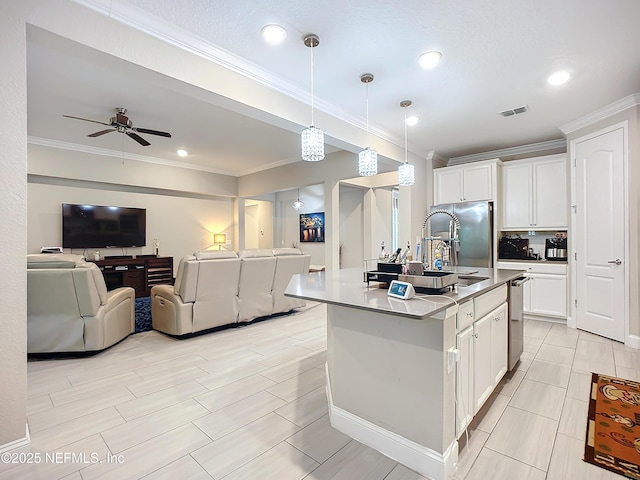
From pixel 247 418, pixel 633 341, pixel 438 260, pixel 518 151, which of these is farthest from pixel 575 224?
pixel 247 418

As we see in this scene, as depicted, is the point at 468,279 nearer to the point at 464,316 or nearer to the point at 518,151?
the point at 464,316

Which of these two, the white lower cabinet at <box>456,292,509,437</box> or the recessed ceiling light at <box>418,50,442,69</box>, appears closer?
the white lower cabinet at <box>456,292,509,437</box>

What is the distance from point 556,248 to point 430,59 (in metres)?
3.72

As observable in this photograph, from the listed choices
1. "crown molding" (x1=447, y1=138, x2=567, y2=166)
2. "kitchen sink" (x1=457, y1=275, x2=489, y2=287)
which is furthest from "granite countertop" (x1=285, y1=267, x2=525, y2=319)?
"crown molding" (x1=447, y1=138, x2=567, y2=166)

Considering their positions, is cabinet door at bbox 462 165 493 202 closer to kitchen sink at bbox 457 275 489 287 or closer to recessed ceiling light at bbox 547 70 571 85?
recessed ceiling light at bbox 547 70 571 85

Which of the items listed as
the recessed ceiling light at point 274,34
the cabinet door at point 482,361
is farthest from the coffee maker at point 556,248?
the recessed ceiling light at point 274,34

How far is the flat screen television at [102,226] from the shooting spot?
18.7 feet

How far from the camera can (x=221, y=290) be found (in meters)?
3.92

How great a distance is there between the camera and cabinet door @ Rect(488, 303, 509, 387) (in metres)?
2.22

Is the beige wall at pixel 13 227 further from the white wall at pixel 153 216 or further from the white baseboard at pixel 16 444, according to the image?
the white wall at pixel 153 216

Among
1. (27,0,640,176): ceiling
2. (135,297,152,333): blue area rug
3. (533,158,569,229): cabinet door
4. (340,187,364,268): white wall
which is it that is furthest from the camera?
(340,187,364,268): white wall

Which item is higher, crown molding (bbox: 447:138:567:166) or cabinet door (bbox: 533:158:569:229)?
crown molding (bbox: 447:138:567:166)

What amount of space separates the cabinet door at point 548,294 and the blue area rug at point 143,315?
543 cm

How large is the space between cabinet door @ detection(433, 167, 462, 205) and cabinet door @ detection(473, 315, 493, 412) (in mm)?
3480
